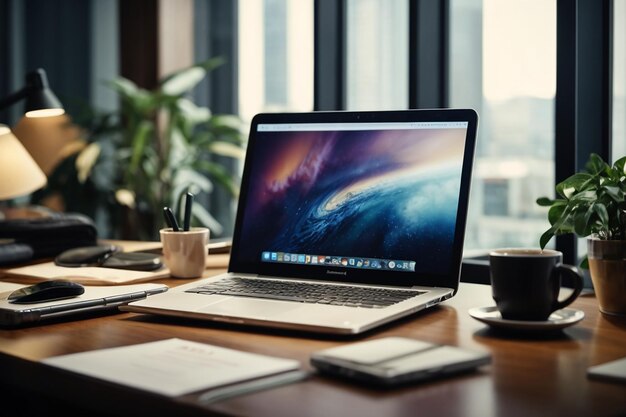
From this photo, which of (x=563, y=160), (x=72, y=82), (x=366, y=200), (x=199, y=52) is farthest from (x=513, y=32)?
(x=72, y=82)

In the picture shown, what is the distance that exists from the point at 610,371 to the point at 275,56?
3.10 m

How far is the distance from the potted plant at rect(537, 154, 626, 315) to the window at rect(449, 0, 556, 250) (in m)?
1.42

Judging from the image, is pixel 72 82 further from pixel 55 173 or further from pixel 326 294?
pixel 326 294

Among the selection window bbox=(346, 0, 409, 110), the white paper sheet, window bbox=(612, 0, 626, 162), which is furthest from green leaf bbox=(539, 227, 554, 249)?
window bbox=(346, 0, 409, 110)

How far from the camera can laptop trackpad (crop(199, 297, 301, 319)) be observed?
1037 millimetres

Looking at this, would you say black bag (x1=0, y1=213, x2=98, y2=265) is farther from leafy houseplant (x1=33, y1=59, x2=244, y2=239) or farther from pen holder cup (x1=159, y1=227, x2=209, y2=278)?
leafy houseplant (x1=33, y1=59, x2=244, y2=239)

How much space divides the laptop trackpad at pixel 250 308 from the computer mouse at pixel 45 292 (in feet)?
0.69

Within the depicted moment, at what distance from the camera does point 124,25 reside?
13.0ft

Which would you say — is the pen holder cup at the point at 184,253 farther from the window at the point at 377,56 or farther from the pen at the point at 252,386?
the window at the point at 377,56

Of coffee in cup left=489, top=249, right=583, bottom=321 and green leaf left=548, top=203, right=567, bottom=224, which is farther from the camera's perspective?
green leaf left=548, top=203, right=567, bottom=224

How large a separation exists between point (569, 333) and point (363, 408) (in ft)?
1.28

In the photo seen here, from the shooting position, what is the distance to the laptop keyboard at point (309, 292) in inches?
43.0

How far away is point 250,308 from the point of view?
107cm

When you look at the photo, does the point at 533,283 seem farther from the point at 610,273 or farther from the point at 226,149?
the point at 226,149
